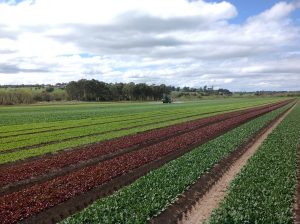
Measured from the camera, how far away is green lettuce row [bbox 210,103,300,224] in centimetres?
1210

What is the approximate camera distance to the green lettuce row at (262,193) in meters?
12.1

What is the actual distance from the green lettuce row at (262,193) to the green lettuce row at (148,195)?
2.07m

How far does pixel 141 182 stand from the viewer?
1638cm

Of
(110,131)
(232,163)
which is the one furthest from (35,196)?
(110,131)

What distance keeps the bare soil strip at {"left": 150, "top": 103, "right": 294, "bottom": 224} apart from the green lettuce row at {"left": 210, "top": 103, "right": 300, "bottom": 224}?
0.63 meters

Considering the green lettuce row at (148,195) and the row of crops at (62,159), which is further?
the row of crops at (62,159)

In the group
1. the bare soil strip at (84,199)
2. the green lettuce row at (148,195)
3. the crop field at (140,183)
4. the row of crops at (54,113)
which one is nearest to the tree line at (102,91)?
the row of crops at (54,113)

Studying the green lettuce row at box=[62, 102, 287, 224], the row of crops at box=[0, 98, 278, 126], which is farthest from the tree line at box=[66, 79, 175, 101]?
the green lettuce row at box=[62, 102, 287, 224]

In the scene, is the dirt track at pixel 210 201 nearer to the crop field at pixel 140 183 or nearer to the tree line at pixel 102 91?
the crop field at pixel 140 183

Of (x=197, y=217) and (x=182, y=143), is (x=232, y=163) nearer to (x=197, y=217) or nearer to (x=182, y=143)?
(x=182, y=143)

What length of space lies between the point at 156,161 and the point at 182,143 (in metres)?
7.16

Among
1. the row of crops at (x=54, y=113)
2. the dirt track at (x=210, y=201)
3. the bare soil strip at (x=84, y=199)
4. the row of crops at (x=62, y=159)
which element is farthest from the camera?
the row of crops at (x=54, y=113)

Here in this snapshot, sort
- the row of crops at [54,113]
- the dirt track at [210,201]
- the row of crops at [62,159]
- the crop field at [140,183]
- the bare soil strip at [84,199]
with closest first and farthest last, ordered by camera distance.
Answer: the crop field at [140,183] < the bare soil strip at [84,199] < the dirt track at [210,201] < the row of crops at [62,159] < the row of crops at [54,113]

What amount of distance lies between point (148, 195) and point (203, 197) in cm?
251
